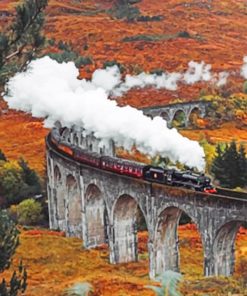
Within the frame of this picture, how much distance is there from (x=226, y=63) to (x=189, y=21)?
125ft

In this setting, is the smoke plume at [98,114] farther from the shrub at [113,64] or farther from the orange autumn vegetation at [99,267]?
the shrub at [113,64]

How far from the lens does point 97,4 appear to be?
192875 mm

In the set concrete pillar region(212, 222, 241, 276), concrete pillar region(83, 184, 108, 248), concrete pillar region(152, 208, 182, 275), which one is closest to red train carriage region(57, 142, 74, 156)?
concrete pillar region(83, 184, 108, 248)

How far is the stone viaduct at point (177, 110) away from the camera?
106 m

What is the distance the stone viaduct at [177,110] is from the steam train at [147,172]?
5349cm

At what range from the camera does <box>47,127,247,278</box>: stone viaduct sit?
3672 cm

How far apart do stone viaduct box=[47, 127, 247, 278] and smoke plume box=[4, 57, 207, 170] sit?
4414 mm

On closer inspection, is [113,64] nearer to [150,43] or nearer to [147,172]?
[150,43]

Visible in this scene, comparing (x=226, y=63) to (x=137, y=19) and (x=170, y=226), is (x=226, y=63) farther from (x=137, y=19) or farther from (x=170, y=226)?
(x=170, y=226)

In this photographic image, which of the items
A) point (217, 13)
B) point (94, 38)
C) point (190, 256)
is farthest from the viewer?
point (217, 13)

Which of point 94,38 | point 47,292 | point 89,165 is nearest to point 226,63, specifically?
point 94,38

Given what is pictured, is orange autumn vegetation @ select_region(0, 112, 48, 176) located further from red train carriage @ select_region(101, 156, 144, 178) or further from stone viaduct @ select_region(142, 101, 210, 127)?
red train carriage @ select_region(101, 156, 144, 178)

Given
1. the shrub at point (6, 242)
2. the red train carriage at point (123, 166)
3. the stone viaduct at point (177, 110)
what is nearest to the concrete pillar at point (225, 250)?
the red train carriage at point (123, 166)

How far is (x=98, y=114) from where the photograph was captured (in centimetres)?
5659
